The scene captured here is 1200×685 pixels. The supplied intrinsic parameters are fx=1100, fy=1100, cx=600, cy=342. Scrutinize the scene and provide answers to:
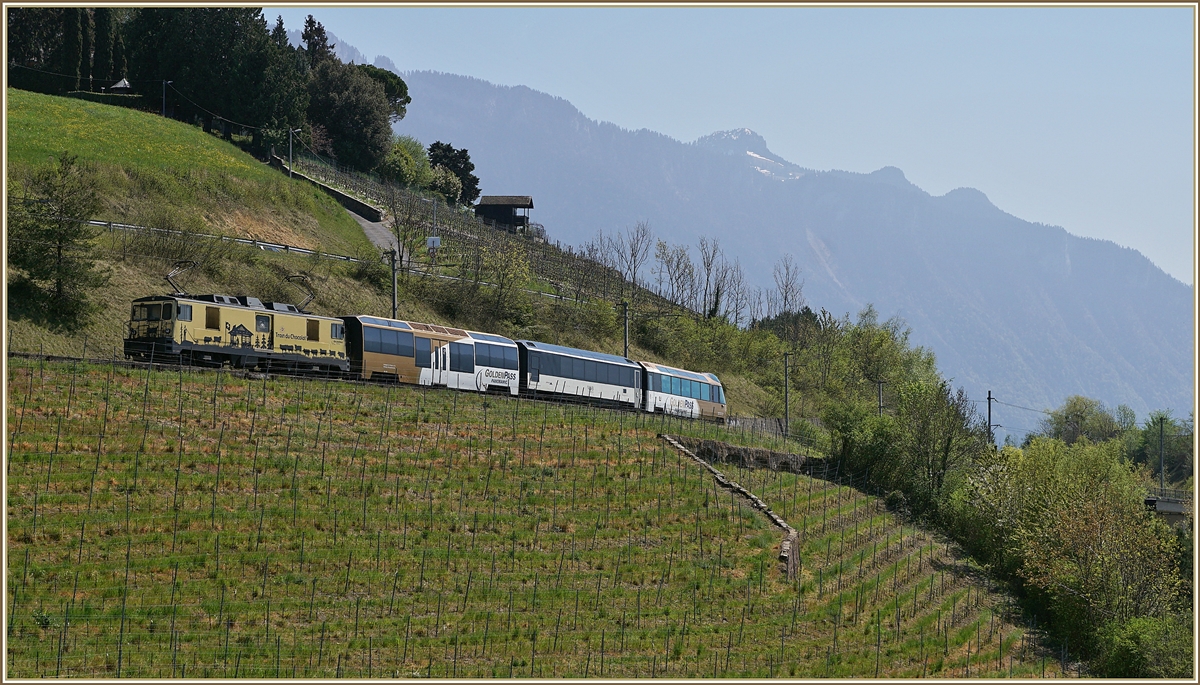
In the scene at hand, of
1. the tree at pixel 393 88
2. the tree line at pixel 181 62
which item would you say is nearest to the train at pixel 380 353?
the tree line at pixel 181 62

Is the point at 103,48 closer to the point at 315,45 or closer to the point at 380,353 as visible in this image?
the point at 315,45

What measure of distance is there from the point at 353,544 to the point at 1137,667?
27558 mm

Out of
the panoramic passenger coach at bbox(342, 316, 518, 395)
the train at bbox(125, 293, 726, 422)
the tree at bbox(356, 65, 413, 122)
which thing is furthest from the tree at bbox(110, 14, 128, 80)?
the panoramic passenger coach at bbox(342, 316, 518, 395)

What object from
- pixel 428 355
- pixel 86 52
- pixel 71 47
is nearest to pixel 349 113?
pixel 86 52

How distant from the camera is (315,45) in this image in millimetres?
131625

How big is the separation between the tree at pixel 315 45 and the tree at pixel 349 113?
10730mm

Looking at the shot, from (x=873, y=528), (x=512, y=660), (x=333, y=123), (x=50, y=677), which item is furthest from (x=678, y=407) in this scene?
(x=333, y=123)

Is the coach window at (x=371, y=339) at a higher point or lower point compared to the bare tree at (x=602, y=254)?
lower

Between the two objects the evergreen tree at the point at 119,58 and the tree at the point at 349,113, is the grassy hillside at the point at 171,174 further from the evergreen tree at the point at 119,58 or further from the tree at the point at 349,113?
the tree at the point at 349,113

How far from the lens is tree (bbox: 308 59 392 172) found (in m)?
115

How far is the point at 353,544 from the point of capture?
35.4 m

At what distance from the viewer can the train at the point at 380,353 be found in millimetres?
46375

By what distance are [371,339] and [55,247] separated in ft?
49.8

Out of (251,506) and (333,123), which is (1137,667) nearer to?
(251,506)
